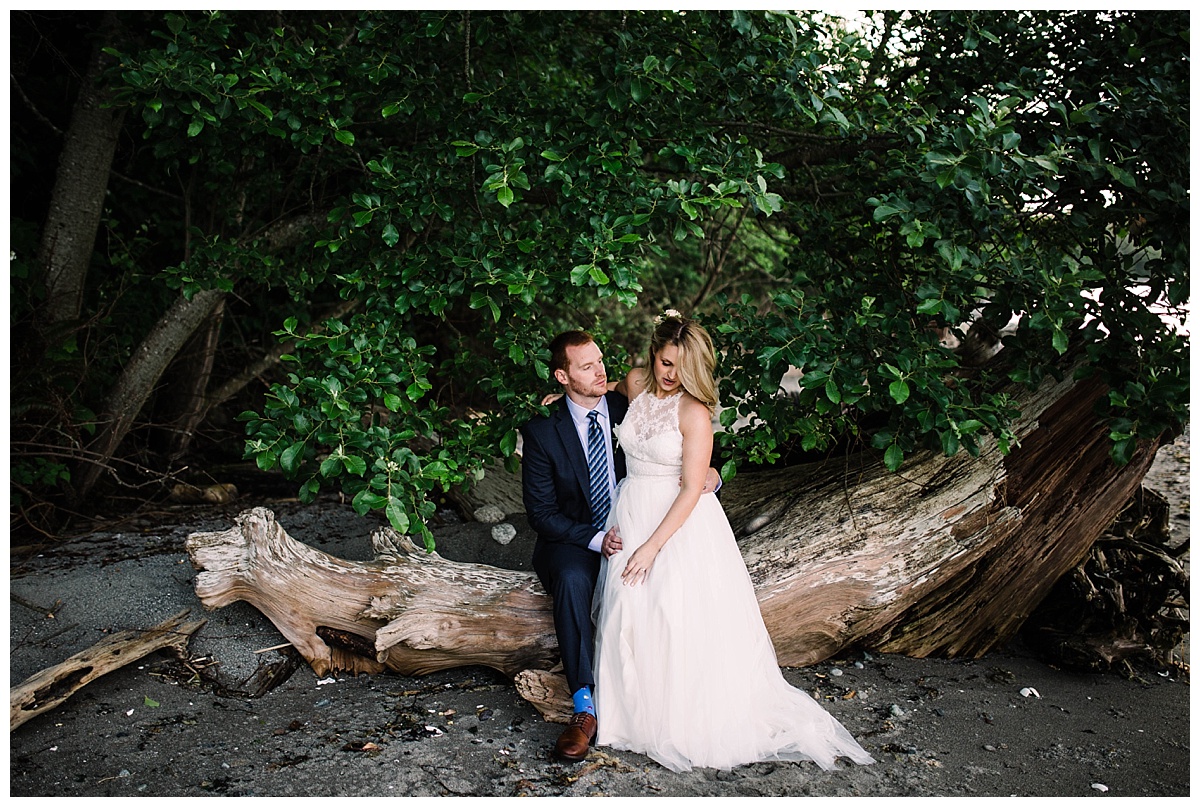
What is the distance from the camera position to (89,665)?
4.02 meters

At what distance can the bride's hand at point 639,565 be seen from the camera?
3746mm

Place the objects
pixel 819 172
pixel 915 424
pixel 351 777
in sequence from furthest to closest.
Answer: pixel 819 172 < pixel 915 424 < pixel 351 777

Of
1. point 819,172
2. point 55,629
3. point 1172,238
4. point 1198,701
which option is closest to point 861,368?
point 1172,238

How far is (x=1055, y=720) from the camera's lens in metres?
4.21

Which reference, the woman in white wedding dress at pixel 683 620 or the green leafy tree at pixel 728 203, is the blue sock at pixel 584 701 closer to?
the woman in white wedding dress at pixel 683 620

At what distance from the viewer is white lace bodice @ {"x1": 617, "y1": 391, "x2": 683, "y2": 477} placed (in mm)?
3855

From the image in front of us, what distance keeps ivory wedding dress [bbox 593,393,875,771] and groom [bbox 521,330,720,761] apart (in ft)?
0.57

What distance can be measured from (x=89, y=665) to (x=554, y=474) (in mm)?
2226

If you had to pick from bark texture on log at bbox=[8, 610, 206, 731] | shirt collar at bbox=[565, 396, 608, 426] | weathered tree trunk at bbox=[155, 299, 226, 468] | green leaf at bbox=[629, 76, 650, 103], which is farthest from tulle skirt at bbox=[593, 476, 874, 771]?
weathered tree trunk at bbox=[155, 299, 226, 468]

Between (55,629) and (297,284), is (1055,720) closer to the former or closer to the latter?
(297,284)
